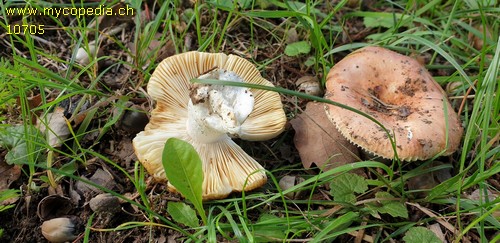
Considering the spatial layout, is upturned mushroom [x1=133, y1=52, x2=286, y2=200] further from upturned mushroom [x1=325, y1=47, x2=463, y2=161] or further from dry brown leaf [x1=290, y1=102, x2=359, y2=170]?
upturned mushroom [x1=325, y1=47, x2=463, y2=161]

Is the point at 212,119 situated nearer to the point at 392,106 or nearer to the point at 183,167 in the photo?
the point at 183,167

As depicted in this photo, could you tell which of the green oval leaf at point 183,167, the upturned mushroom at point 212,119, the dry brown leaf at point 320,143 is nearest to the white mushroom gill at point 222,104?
the upturned mushroom at point 212,119

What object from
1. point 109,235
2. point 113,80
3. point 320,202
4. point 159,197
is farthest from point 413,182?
point 113,80

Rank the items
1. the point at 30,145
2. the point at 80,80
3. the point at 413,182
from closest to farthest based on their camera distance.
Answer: the point at 30,145
the point at 413,182
the point at 80,80

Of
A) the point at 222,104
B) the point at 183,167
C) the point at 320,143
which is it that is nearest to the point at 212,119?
the point at 222,104

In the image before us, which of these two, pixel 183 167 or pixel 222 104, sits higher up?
pixel 222 104

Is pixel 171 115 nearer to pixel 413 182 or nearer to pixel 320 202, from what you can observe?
pixel 320 202

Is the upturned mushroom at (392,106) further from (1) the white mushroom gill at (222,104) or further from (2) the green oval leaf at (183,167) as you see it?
(2) the green oval leaf at (183,167)

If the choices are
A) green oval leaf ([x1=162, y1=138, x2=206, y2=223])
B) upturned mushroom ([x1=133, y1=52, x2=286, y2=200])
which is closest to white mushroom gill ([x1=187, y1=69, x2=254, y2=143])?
upturned mushroom ([x1=133, y1=52, x2=286, y2=200])
